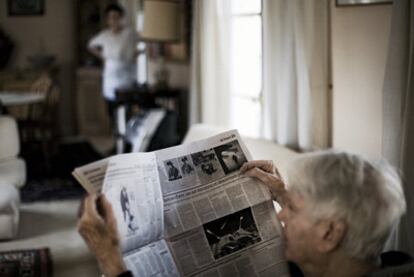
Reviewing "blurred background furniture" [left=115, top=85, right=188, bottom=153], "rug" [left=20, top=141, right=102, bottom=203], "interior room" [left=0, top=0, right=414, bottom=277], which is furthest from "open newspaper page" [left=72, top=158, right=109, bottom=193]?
"blurred background furniture" [left=115, top=85, right=188, bottom=153]

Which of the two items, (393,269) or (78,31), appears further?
(78,31)

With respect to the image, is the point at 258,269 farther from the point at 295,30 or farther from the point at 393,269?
the point at 295,30

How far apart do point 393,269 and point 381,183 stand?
178mm

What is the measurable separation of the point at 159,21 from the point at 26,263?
2404 millimetres

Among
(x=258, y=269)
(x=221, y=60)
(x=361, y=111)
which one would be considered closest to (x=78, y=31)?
(x=221, y=60)

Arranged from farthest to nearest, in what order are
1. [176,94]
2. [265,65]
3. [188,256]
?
[176,94], [265,65], [188,256]

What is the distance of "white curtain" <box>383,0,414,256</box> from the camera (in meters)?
1.90

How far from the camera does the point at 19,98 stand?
17.8 feet

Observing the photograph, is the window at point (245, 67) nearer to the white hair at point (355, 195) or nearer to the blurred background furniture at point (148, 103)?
the blurred background furniture at point (148, 103)

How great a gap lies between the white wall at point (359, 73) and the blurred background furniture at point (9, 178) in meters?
1.98

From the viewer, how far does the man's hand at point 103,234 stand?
1.27 meters

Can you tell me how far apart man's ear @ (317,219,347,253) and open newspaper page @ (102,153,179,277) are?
1.21 ft

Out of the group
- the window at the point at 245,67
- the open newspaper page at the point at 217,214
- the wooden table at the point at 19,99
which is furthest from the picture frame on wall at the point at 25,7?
the open newspaper page at the point at 217,214

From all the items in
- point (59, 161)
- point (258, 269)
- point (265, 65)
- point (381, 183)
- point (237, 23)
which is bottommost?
point (59, 161)
